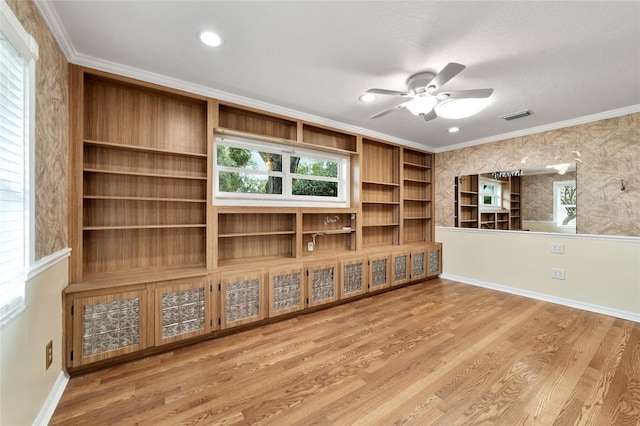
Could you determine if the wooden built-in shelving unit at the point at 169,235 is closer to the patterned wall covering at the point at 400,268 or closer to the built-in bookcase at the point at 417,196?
the patterned wall covering at the point at 400,268

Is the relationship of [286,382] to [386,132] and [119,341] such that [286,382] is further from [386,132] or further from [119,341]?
[386,132]

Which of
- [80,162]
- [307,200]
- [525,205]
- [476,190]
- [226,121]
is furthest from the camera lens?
[476,190]

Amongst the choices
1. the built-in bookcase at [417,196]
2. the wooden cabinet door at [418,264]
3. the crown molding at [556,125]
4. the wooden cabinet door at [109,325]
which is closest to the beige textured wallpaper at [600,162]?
the crown molding at [556,125]

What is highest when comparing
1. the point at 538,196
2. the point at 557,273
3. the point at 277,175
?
the point at 277,175

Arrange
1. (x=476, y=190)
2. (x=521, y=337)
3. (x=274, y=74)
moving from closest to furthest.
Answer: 1. (x=274, y=74)
2. (x=521, y=337)
3. (x=476, y=190)

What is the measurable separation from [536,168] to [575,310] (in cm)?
197

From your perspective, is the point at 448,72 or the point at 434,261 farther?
the point at 434,261

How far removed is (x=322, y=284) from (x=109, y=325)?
2.15m

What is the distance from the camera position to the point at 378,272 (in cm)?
401

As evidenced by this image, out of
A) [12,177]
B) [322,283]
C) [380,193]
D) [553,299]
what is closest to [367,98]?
[380,193]

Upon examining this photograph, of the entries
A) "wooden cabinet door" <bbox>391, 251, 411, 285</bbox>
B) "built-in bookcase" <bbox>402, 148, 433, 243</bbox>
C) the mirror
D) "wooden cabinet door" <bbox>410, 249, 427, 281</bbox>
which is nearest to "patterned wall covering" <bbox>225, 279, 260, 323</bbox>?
Answer: "wooden cabinet door" <bbox>391, 251, 411, 285</bbox>

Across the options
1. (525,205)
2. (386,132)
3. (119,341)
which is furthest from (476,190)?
(119,341)

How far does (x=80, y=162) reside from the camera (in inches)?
85.7

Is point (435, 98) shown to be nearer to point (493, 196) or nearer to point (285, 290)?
point (285, 290)
